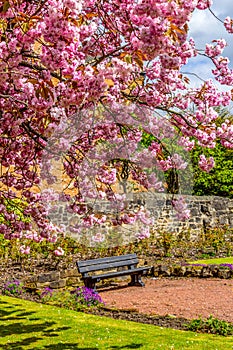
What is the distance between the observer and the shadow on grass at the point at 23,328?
6301 millimetres

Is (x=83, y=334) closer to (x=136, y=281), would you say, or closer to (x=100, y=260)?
(x=100, y=260)

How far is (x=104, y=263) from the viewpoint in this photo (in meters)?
11.1

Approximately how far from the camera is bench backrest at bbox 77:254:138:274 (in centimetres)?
1045

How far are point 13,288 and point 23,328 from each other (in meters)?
2.64

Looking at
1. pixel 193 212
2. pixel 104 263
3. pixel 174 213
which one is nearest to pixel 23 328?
pixel 104 263

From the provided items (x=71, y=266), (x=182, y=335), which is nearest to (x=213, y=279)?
(x=71, y=266)

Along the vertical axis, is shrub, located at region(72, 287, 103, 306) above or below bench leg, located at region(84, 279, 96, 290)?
below

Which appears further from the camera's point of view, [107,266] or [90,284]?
[107,266]

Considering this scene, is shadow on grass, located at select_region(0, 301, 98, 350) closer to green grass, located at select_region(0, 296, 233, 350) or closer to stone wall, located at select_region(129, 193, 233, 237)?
green grass, located at select_region(0, 296, 233, 350)

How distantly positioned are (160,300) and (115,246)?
5274mm

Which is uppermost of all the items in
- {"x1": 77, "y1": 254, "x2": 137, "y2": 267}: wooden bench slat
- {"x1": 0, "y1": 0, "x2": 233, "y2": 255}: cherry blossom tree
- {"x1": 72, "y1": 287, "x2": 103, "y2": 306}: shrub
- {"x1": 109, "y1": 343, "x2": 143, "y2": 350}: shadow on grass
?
{"x1": 0, "y1": 0, "x2": 233, "y2": 255}: cherry blossom tree

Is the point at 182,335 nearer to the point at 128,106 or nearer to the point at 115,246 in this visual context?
the point at 128,106

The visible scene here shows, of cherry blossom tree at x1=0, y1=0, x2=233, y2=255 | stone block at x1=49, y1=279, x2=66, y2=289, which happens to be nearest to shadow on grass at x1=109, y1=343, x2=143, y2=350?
cherry blossom tree at x1=0, y1=0, x2=233, y2=255

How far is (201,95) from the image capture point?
20.8ft
